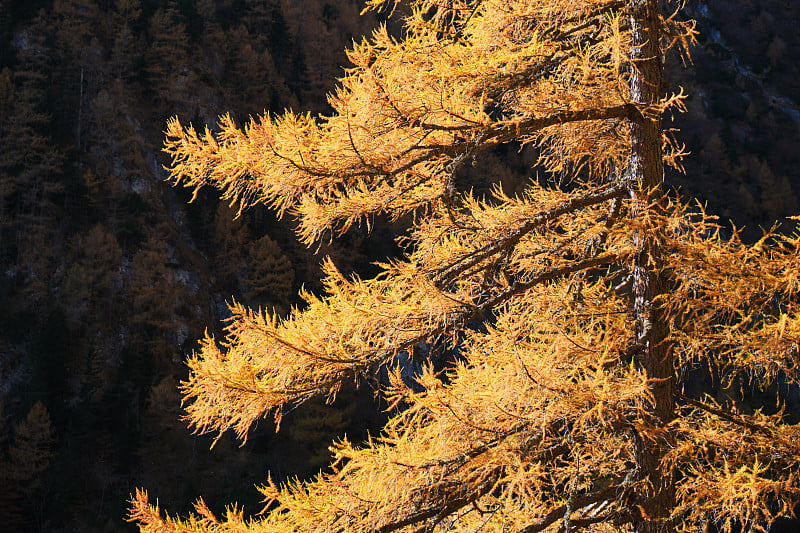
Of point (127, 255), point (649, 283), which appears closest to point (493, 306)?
point (649, 283)

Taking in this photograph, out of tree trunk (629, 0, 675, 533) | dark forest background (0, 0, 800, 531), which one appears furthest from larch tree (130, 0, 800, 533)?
dark forest background (0, 0, 800, 531)

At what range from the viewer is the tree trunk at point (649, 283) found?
3.17 metres

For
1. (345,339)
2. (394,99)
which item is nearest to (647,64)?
(394,99)

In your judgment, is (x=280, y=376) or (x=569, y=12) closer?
(x=280, y=376)

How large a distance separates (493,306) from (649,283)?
2.75ft

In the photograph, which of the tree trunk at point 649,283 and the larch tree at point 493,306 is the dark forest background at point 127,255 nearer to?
the tree trunk at point 649,283

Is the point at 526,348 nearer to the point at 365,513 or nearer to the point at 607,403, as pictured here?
the point at 607,403

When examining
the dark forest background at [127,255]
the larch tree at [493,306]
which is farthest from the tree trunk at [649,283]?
the dark forest background at [127,255]

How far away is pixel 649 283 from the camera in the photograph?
3244 mm

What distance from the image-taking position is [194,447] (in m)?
25.0

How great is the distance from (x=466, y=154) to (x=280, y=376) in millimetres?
1300

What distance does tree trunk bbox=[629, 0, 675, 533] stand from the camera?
3166 mm

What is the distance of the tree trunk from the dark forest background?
19.9 metres

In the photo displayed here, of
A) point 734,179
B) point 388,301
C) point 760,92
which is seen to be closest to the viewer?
point 388,301
